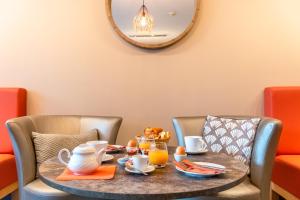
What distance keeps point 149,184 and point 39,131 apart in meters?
1.42

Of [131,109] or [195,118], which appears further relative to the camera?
[131,109]

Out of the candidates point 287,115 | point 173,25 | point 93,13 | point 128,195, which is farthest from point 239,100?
point 128,195

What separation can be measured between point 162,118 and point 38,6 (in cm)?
155

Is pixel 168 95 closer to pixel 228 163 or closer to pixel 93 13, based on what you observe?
pixel 93 13

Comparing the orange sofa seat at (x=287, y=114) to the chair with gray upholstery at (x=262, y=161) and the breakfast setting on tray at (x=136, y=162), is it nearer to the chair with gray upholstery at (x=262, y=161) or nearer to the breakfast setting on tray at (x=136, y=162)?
the chair with gray upholstery at (x=262, y=161)

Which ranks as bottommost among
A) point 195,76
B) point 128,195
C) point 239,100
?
point 128,195

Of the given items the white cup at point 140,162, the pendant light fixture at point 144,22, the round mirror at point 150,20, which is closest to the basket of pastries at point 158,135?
the white cup at point 140,162

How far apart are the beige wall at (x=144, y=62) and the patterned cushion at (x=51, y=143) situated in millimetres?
577

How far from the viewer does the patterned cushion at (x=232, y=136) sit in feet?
7.09

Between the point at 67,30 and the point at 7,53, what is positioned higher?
the point at 67,30

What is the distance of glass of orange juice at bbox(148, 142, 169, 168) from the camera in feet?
5.01

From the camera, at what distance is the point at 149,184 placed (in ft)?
4.17

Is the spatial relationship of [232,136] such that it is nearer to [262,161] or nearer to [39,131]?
[262,161]

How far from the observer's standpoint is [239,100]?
2789 millimetres
